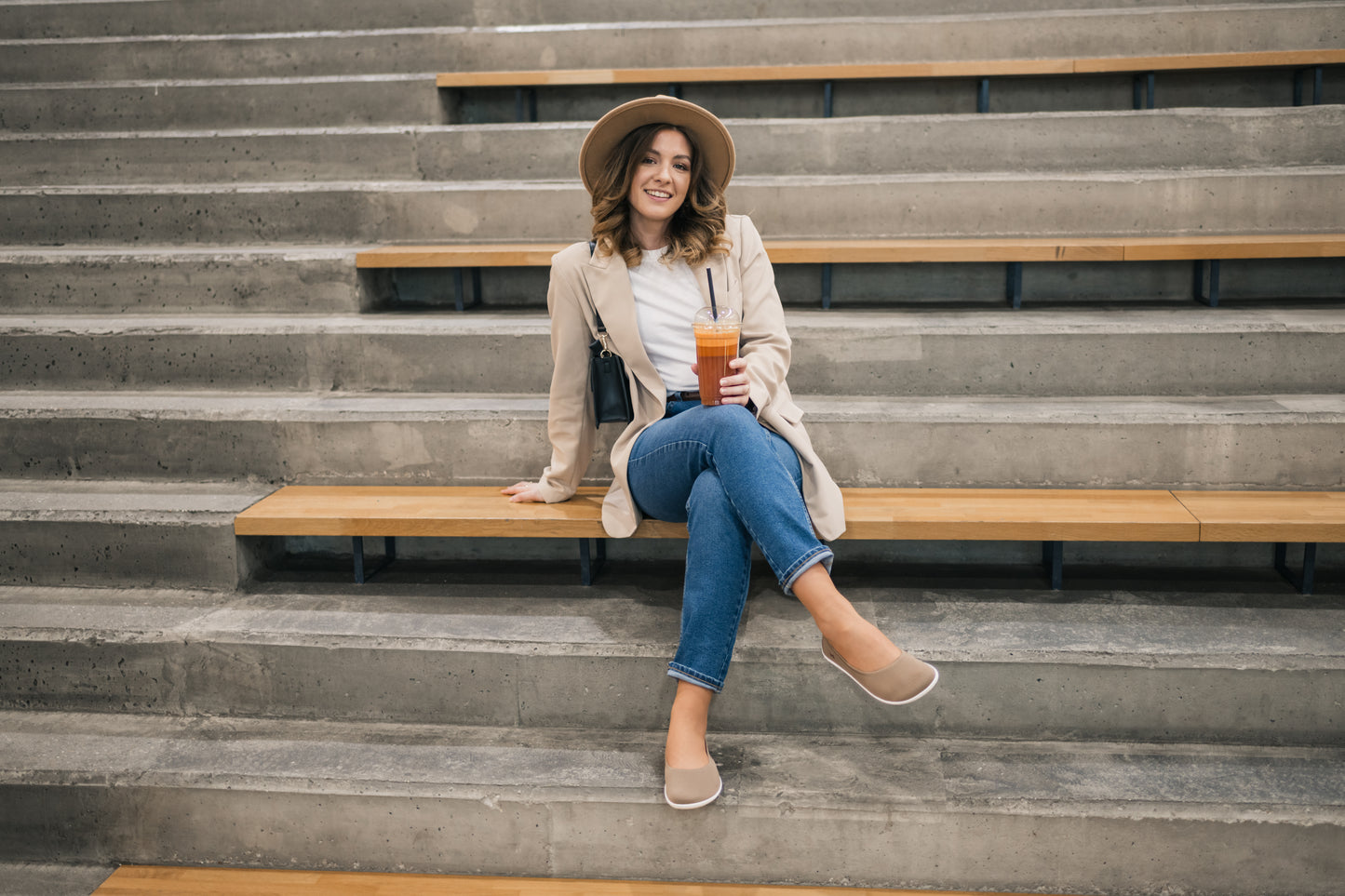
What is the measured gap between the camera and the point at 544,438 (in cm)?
250

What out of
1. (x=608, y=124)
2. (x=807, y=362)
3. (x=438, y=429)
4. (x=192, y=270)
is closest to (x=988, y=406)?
(x=807, y=362)

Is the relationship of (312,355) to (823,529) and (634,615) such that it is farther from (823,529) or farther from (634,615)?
(823,529)

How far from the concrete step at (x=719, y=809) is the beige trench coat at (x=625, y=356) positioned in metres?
0.50

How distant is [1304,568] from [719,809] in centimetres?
137

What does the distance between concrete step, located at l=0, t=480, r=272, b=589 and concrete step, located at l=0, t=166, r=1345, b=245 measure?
3.35 ft

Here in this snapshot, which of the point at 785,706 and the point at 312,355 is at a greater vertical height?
the point at 312,355

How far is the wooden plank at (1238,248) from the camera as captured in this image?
259 centimetres

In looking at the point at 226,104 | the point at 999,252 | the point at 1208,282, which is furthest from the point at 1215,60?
the point at 226,104

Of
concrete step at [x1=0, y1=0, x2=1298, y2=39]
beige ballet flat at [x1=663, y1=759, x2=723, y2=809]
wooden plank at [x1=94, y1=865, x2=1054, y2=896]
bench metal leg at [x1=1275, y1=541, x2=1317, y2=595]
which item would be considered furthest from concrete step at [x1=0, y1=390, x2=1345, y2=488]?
concrete step at [x1=0, y1=0, x2=1298, y2=39]

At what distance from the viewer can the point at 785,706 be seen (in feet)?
6.77

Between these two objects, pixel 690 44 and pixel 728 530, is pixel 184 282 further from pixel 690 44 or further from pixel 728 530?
pixel 728 530

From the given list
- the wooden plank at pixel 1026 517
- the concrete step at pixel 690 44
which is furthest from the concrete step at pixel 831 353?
the concrete step at pixel 690 44

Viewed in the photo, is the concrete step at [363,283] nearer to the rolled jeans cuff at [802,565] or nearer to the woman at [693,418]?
the woman at [693,418]

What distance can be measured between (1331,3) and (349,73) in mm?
3213
